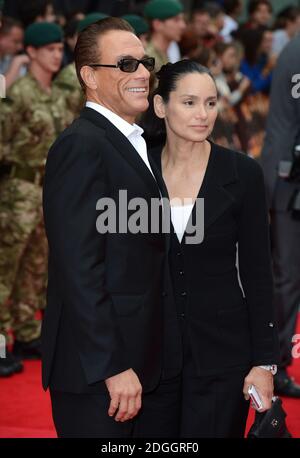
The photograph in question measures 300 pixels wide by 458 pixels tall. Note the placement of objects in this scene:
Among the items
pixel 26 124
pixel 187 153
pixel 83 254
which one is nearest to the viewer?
pixel 83 254

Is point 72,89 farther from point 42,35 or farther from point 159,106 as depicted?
point 159,106

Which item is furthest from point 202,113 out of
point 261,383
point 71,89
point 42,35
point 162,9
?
point 162,9

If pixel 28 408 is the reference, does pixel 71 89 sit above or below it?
above

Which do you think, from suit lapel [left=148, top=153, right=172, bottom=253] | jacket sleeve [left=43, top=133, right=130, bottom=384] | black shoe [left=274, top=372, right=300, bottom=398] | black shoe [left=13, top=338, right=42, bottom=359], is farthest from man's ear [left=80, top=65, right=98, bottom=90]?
black shoe [left=13, top=338, right=42, bottom=359]

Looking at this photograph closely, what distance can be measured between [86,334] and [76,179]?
0.42 metres

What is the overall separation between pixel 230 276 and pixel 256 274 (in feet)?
0.27

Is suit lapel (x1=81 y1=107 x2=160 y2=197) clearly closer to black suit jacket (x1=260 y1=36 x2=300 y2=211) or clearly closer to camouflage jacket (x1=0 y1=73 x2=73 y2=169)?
black suit jacket (x1=260 y1=36 x2=300 y2=211)

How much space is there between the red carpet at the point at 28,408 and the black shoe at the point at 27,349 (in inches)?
9.3

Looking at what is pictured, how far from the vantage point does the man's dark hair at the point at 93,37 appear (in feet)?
9.25

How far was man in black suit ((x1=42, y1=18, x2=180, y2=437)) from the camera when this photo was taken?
8.63 feet

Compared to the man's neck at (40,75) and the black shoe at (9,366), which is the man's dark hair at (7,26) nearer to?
the man's neck at (40,75)

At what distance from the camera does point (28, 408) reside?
518cm
